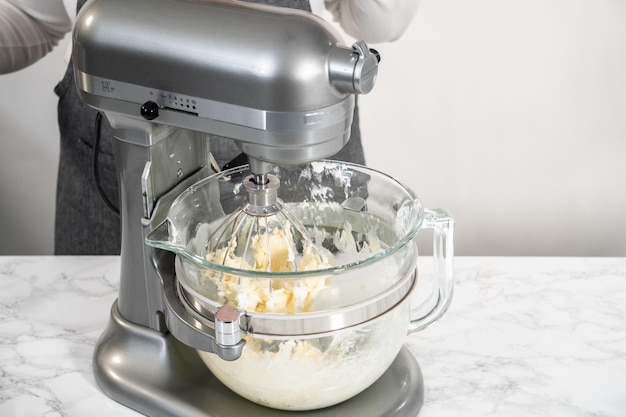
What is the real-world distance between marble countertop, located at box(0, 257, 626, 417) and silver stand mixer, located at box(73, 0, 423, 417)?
43 mm

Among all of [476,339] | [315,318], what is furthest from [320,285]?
[476,339]

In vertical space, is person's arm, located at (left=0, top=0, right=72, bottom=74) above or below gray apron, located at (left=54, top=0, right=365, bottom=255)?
above

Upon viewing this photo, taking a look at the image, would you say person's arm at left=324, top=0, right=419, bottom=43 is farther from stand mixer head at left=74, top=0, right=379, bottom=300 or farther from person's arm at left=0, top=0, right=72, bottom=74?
stand mixer head at left=74, top=0, right=379, bottom=300

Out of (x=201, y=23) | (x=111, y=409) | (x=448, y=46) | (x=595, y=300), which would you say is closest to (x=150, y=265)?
(x=111, y=409)

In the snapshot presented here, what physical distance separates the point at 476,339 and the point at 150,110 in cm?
43

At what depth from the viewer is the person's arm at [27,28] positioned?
1.28 metres

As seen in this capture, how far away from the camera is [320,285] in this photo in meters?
0.67

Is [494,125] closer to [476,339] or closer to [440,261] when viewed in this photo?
[476,339]

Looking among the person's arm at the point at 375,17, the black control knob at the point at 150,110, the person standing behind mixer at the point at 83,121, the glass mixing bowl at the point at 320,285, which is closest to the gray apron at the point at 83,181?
the person standing behind mixer at the point at 83,121

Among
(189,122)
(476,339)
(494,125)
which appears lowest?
(494,125)

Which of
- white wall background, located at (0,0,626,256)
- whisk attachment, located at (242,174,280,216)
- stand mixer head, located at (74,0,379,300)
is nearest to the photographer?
stand mixer head, located at (74,0,379,300)

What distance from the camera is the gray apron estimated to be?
4.47 feet

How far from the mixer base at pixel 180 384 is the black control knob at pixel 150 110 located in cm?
24

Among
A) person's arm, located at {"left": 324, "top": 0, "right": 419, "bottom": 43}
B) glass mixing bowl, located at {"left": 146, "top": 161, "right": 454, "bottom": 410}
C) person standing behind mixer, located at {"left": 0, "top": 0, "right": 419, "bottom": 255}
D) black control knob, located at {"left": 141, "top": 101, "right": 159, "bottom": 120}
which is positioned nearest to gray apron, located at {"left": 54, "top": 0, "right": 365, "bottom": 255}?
person standing behind mixer, located at {"left": 0, "top": 0, "right": 419, "bottom": 255}
